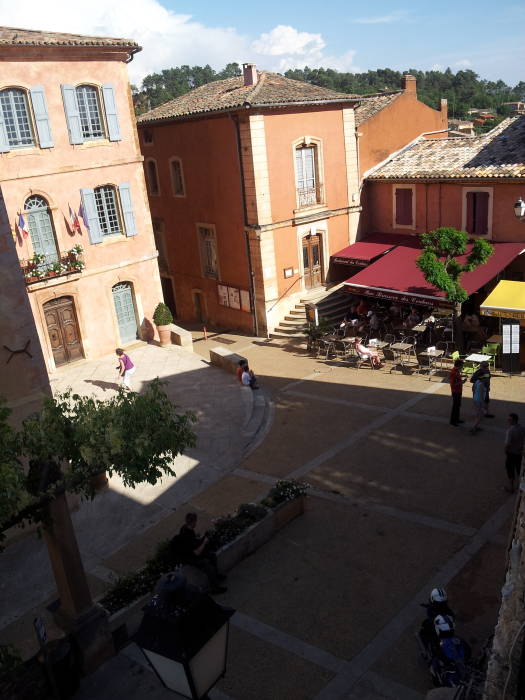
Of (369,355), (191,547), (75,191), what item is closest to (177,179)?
(75,191)

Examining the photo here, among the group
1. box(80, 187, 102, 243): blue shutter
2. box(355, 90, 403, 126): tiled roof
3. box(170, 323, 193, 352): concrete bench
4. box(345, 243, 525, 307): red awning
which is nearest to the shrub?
box(170, 323, 193, 352): concrete bench

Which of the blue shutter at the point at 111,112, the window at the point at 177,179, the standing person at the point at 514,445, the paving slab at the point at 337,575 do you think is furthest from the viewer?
the window at the point at 177,179

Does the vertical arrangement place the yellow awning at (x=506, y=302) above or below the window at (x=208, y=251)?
below

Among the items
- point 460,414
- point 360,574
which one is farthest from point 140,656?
point 460,414

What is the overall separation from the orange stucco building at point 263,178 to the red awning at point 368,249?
542 mm

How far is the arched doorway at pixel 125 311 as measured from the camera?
2227cm

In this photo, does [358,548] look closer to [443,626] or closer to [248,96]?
[443,626]

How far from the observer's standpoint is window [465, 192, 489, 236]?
73.3 feet

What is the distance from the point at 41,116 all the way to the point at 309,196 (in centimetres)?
1053

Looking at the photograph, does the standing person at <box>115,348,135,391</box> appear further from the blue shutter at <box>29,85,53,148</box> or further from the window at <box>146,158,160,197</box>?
the window at <box>146,158,160,197</box>

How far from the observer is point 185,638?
13.3ft

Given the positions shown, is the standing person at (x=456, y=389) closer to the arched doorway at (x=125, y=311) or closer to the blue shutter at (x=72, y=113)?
the arched doorway at (x=125, y=311)

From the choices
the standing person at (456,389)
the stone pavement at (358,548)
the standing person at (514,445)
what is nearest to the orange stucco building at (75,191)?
the stone pavement at (358,548)

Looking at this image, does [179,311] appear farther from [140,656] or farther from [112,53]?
[140,656]
